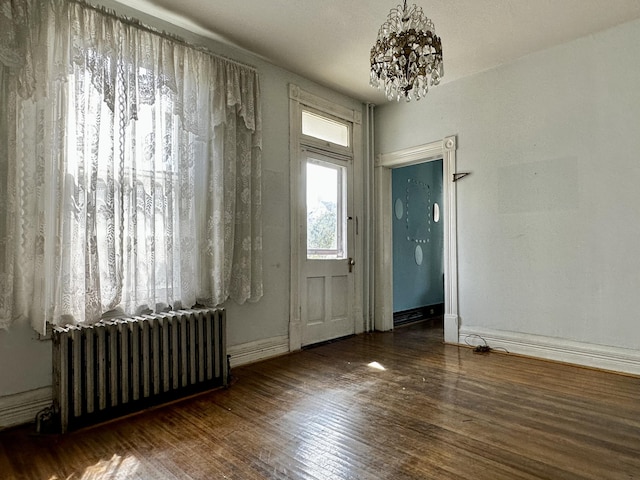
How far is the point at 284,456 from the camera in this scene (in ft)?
6.45

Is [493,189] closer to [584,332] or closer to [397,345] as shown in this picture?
[584,332]

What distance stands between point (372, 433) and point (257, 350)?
5.73 ft

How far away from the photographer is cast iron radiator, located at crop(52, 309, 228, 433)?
7.54ft

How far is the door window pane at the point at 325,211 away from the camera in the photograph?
4.32 m

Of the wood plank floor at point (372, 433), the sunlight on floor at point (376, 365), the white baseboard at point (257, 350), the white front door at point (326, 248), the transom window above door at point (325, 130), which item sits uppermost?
the transom window above door at point (325, 130)

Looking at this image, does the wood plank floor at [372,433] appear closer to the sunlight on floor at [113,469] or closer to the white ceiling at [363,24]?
the sunlight on floor at [113,469]

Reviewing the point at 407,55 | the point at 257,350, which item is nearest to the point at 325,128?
the point at 407,55

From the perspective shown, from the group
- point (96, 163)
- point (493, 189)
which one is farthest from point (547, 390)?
point (96, 163)

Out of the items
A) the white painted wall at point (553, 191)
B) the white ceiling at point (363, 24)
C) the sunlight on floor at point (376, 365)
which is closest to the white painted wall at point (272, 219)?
the white ceiling at point (363, 24)

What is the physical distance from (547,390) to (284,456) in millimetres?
2089

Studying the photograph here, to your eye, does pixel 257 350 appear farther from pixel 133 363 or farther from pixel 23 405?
pixel 23 405

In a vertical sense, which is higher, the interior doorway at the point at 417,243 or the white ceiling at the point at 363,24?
the white ceiling at the point at 363,24

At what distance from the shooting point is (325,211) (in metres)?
4.47

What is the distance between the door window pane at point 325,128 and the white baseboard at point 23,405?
326 centimetres
